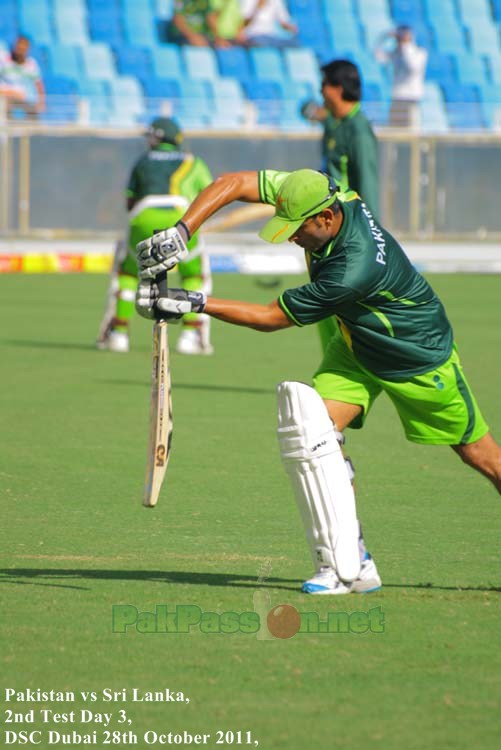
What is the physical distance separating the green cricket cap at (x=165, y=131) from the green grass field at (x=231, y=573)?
122 inches

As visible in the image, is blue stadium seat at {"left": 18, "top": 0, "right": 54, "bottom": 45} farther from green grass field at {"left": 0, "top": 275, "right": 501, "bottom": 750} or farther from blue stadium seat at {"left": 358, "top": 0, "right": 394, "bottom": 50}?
Result: green grass field at {"left": 0, "top": 275, "right": 501, "bottom": 750}

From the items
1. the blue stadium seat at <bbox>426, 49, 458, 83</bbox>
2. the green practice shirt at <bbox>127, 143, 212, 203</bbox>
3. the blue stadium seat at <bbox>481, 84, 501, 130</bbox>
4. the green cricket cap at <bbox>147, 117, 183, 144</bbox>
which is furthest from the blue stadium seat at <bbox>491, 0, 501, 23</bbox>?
the green practice shirt at <bbox>127, 143, 212, 203</bbox>

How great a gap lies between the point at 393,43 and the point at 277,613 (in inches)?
966

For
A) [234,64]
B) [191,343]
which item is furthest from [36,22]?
[191,343]

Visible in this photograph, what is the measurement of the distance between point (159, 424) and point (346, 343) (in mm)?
796

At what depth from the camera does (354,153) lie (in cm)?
927

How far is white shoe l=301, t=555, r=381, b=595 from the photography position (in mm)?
5273

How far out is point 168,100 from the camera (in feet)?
82.9

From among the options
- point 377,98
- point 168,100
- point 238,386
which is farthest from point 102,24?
point 238,386

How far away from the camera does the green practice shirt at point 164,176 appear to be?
13.1 m

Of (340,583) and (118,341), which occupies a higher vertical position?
(340,583)

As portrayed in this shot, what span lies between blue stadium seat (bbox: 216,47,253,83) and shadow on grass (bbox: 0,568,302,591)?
22150 millimetres

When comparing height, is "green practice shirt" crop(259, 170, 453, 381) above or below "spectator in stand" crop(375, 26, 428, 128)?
above

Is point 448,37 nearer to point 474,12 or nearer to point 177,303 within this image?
point 474,12
